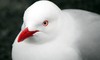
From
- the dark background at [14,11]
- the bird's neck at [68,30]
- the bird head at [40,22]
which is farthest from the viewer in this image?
the dark background at [14,11]

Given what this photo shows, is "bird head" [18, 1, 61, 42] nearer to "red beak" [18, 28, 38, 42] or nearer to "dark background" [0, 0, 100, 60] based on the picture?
"red beak" [18, 28, 38, 42]

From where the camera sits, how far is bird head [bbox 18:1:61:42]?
1.35 metres

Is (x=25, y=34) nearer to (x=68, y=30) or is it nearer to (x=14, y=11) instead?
(x=68, y=30)

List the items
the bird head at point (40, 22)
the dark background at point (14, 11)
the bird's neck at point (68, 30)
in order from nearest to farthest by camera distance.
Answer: the bird head at point (40, 22)
the bird's neck at point (68, 30)
the dark background at point (14, 11)

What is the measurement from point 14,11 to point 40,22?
3.95 ft

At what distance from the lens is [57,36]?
1.50 m

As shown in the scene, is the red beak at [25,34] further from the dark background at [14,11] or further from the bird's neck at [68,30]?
the dark background at [14,11]

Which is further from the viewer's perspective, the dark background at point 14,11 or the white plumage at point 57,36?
the dark background at point 14,11

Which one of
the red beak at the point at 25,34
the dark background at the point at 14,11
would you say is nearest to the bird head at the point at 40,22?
the red beak at the point at 25,34

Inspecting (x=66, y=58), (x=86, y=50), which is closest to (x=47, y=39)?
(x=66, y=58)

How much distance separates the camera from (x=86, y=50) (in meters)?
1.60

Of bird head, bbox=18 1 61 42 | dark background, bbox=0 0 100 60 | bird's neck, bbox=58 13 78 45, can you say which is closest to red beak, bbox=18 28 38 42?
bird head, bbox=18 1 61 42

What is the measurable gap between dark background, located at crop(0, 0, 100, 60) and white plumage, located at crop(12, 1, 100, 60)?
0.79m

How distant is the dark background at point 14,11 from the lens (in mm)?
2395
